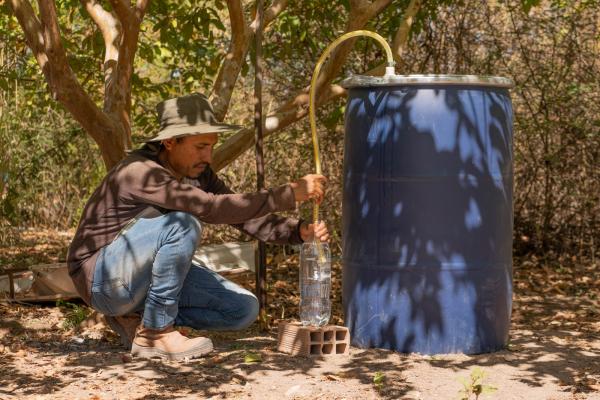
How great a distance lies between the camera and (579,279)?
7926 mm

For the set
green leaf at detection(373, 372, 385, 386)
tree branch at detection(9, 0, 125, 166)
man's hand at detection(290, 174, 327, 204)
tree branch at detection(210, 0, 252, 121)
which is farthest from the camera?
tree branch at detection(210, 0, 252, 121)

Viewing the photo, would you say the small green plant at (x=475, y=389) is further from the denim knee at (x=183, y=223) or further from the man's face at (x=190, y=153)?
the man's face at (x=190, y=153)

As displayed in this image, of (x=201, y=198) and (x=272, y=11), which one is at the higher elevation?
(x=272, y=11)

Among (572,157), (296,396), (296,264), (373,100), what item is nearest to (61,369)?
(296,396)

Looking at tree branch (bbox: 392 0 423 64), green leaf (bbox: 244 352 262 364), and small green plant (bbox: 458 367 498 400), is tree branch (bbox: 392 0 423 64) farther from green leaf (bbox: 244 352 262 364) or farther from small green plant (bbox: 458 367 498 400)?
small green plant (bbox: 458 367 498 400)

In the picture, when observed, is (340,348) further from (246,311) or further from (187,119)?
(187,119)

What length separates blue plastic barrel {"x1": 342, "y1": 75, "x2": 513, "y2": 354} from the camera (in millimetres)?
4586

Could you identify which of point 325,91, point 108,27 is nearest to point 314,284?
point 325,91

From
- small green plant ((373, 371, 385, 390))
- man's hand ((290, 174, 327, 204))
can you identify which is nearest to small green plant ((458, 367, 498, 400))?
small green plant ((373, 371, 385, 390))

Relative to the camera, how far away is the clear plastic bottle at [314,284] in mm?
4852

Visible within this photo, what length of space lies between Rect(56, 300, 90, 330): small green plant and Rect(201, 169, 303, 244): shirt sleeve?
1.27 m

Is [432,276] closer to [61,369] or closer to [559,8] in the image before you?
[61,369]

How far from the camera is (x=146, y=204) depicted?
15.4 feet

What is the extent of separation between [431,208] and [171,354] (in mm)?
1328
